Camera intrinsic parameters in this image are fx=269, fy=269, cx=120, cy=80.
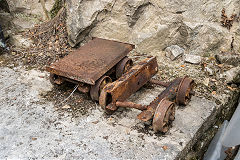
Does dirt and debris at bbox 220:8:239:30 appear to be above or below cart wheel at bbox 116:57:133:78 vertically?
above

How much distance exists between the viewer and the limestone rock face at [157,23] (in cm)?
399

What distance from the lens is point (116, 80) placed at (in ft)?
10.3

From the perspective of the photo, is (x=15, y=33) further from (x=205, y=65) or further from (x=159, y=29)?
(x=205, y=65)

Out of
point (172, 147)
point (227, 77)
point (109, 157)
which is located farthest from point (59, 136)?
point (227, 77)

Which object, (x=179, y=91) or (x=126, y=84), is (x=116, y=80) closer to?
(x=126, y=84)

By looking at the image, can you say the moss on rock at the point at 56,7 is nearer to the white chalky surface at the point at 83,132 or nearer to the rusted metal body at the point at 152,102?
the white chalky surface at the point at 83,132

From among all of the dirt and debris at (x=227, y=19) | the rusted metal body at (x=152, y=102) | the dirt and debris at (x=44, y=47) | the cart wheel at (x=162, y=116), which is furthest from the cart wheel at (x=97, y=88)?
the dirt and debris at (x=227, y=19)

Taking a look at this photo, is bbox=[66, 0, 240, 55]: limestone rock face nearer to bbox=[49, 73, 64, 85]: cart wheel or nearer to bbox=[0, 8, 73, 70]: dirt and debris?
bbox=[0, 8, 73, 70]: dirt and debris

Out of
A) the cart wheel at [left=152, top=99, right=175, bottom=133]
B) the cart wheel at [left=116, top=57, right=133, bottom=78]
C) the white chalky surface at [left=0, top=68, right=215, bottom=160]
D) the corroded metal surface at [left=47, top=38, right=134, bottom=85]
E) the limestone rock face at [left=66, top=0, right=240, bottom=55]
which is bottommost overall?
the white chalky surface at [left=0, top=68, right=215, bottom=160]

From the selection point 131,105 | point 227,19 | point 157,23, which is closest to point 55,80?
point 131,105

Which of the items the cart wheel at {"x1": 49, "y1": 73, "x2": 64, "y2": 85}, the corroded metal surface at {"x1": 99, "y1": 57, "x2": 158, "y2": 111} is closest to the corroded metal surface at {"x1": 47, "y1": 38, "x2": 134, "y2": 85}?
the cart wheel at {"x1": 49, "y1": 73, "x2": 64, "y2": 85}

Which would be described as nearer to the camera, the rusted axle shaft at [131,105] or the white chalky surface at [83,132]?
the white chalky surface at [83,132]

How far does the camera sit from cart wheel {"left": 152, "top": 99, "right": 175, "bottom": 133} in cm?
265

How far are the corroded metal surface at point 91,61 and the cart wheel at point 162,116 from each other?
81 centimetres
